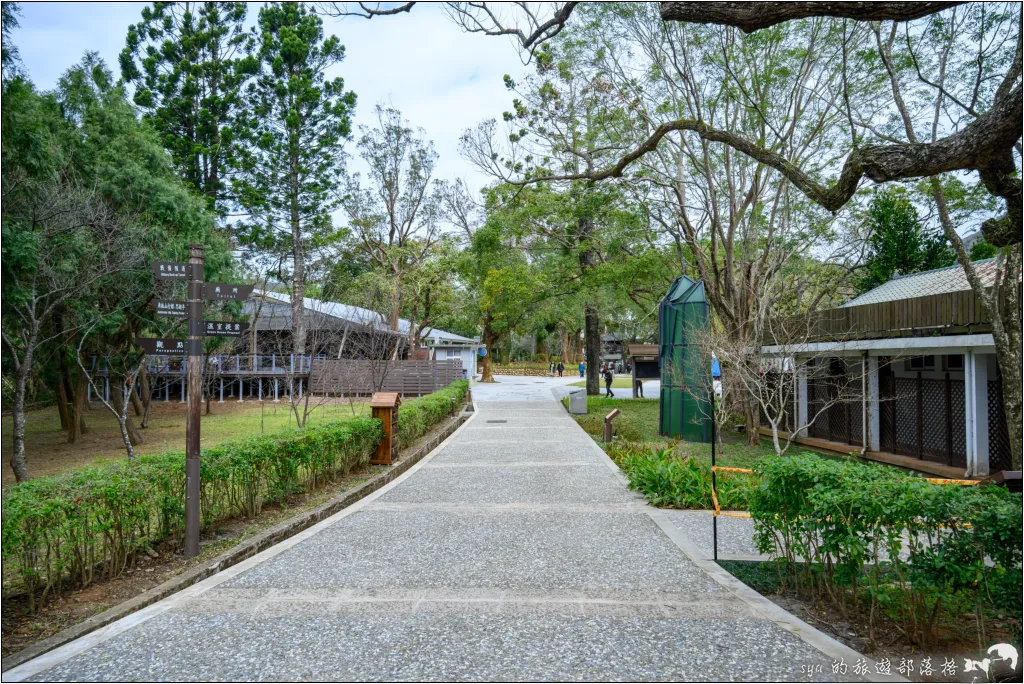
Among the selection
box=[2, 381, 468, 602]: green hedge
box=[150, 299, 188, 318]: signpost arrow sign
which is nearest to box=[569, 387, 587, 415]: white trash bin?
box=[2, 381, 468, 602]: green hedge

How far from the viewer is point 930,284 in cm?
1573

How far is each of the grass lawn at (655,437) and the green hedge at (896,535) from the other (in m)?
4.25

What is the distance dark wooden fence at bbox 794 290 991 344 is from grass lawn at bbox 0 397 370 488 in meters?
10.7

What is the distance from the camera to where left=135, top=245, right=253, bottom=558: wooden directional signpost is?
5742mm

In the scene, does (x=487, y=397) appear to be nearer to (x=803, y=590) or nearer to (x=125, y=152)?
(x=125, y=152)

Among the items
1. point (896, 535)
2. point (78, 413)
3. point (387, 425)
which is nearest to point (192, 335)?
point (387, 425)

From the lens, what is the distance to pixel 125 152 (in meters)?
14.1

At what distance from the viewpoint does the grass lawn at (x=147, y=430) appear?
15224 millimetres

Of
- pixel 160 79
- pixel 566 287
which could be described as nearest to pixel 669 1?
pixel 566 287

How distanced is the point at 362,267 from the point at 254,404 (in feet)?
38.6

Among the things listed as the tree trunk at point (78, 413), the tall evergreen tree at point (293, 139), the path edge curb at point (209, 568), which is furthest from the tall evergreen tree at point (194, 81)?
the path edge curb at point (209, 568)

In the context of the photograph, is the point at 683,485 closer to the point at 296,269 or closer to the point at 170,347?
the point at 170,347

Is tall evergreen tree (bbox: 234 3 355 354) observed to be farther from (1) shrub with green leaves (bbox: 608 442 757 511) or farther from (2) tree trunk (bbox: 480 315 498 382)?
(1) shrub with green leaves (bbox: 608 442 757 511)

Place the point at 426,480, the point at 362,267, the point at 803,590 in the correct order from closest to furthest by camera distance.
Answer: the point at 803,590
the point at 426,480
the point at 362,267
